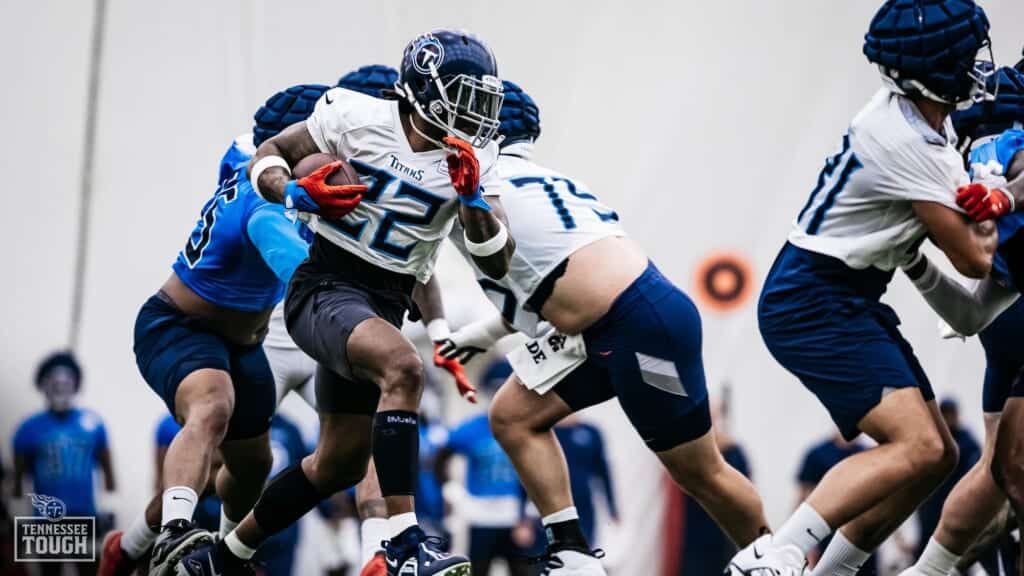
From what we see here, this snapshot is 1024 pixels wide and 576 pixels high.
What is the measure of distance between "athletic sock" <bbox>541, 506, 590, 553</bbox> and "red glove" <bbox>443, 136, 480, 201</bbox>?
4.53 feet

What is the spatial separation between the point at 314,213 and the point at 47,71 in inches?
276

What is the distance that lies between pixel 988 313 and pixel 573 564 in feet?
6.08

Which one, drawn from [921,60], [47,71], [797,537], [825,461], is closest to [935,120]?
[921,60]

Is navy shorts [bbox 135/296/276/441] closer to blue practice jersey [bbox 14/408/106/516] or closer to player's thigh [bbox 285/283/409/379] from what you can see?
player's thigh [bbox 285/283/409/379]

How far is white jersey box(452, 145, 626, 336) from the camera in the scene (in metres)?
6.19

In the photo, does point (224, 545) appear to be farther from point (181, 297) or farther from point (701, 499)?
point (701, 499)

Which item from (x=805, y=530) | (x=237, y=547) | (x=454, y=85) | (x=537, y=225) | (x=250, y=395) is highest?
(x=454, y=85)

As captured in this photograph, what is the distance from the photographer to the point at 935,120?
18.6 ft

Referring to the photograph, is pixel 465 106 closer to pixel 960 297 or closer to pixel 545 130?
pixel 960 297

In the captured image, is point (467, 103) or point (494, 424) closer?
point (467, 103)

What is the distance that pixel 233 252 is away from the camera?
668 cm

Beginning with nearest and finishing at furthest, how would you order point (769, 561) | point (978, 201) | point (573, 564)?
point (978, 201)
point (769, 561)
point (573, 564)

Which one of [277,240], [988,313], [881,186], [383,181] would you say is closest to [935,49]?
[881,186]

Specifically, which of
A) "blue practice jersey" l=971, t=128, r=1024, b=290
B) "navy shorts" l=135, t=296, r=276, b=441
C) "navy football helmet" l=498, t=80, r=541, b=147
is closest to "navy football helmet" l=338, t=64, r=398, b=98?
"navy football helmet" l=498, t=80, r=541, b=147
